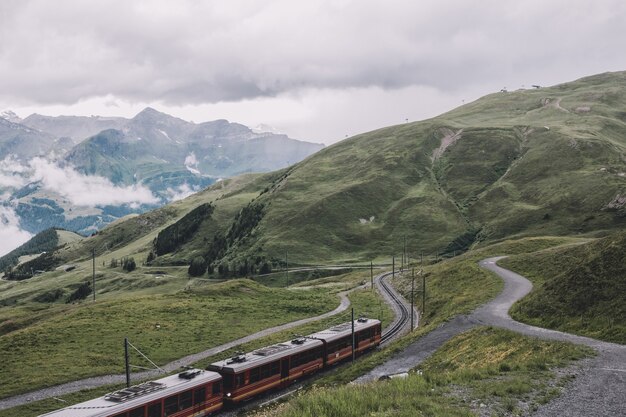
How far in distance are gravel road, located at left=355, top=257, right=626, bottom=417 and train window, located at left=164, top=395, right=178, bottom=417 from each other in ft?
46.9

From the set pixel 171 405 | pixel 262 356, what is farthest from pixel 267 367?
pixel 171 405

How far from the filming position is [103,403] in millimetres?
32969

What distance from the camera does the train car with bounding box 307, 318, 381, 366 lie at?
54.5 meters

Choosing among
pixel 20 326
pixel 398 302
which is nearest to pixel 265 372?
pixel 398 302

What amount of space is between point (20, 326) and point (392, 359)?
259 ft

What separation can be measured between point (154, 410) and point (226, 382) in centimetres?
872

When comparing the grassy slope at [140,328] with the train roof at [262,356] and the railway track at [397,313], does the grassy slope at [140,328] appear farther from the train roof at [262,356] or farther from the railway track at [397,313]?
the train roof at [262,356]

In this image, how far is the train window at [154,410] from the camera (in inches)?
1339

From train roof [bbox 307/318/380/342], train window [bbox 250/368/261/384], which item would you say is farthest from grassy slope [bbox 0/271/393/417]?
train window [bbox 250/368/261/384]

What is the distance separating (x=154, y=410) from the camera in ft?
113

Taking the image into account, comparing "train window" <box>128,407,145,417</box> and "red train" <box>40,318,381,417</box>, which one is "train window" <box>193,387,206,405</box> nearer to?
"red train" <box>40,318,381,417</box>

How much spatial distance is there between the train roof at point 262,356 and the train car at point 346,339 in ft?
7.22

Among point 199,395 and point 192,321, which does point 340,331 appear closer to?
point 199,395

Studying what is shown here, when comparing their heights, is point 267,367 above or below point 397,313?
above
